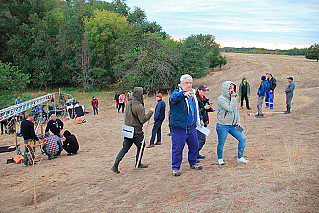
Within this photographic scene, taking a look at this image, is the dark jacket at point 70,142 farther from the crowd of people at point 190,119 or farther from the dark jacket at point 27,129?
the crowd of people at point 190,119

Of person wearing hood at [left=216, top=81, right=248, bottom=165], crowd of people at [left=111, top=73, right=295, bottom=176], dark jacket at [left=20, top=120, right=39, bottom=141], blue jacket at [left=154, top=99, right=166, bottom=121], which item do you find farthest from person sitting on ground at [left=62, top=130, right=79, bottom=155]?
person wearing hood at [left=216, top=81, right=248, bottom=165]

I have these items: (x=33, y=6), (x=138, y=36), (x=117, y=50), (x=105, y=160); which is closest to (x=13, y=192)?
(x=105, y=160)

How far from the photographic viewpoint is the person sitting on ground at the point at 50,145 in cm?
930

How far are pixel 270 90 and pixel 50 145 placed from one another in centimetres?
1161

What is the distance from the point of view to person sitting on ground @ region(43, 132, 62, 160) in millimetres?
9297

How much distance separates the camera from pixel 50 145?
9383mm

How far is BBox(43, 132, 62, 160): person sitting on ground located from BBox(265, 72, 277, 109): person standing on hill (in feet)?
36.1

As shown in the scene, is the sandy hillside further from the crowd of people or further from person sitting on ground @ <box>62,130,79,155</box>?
the crowd of people

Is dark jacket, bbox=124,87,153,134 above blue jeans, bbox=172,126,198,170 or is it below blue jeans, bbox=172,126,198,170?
above

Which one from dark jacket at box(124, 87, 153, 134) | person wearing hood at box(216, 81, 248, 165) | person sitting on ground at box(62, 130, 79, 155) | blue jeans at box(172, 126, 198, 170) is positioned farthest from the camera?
person sitting on ground at box(62, 130, 79, 155)

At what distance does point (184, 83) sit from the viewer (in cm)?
515

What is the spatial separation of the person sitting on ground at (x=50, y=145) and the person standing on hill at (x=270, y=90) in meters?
11.0

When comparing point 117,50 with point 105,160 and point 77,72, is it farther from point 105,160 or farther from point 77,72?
point 105,160

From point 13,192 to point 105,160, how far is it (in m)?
2.86
